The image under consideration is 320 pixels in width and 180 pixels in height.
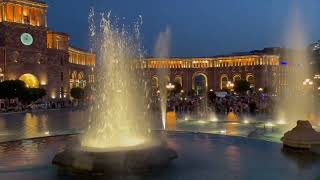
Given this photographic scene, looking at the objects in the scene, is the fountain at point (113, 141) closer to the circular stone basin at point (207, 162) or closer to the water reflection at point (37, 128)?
the circular stone basin at point (207, 162)

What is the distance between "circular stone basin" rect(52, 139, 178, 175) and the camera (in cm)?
1184

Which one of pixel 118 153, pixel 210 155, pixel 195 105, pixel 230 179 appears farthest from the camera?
pixel 195 105

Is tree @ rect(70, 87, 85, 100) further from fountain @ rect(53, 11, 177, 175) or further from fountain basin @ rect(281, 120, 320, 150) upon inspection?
fountain basin @ rect(281, 120, 320, 150)

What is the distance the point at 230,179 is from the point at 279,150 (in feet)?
15.0

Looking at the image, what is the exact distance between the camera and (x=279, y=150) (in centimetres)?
1504

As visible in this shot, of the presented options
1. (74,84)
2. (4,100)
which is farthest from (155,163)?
(74,84)

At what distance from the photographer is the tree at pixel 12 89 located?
189 feet

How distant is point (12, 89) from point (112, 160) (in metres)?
48.6

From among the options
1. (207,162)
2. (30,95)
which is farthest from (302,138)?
(30,95)

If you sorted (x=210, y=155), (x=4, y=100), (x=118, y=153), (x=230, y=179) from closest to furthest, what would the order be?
(x=230, y=179) < (x=118, y=153) < (x=210, y=155) < (x=4, y=100)

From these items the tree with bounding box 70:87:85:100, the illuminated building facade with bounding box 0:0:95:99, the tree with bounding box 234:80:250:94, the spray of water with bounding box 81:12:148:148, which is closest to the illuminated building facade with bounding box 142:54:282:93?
the tree with bounding box 234:80:250:94

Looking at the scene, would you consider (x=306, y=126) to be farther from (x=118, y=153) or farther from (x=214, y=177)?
(x=118, y=153)

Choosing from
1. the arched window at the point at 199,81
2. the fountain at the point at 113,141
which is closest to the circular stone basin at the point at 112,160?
the fountain at the point at 113,141

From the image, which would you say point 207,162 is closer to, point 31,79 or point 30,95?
point 30,95
